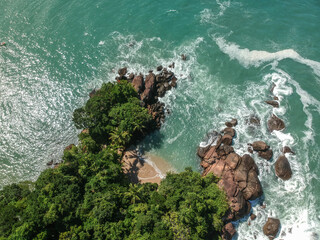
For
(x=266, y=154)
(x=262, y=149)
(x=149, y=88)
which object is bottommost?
(x=266, y=154)

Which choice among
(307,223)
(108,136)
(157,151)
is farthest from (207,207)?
(108,136)

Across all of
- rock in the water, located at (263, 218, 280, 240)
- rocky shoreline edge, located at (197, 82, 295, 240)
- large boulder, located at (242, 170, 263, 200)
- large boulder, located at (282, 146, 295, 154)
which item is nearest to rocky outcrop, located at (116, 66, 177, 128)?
rocky shoreline edge, located at (197, 82, 295, 240)

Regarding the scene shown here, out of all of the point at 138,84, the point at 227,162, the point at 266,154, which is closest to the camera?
the point at 227,162

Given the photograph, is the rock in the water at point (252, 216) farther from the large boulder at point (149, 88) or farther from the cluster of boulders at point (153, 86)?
the large boulder at point (149, 88)

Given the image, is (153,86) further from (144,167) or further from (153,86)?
(144,167)

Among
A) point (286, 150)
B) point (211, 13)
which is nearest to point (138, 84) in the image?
point (286, 150)

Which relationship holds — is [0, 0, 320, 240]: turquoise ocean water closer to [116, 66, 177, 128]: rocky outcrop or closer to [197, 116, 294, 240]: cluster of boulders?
[197, 116, 294, 240]: cluster of boulders

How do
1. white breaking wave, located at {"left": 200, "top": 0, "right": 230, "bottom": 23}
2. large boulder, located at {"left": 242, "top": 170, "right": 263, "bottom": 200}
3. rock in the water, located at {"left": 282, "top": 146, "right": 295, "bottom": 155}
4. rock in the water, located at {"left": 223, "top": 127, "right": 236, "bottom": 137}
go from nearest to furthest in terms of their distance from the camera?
large boulder, located at {"left": 242, "top": 170, "right": 263, "bottom": 200}, rock in the water, located at {"left": 282, "top": 146, "right": 295, "bottom": 155}, rock in the water, located at {"left": 223, "top": 127, "right": 236, "bottom": 137}, white breaking wave, located at {"left": 200, "top": 0, "right": 230, "bottom": 23}
